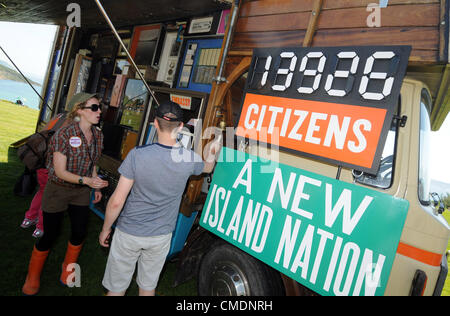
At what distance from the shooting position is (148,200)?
182cm

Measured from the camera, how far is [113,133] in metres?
5.54

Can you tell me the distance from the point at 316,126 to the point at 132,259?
1.77 metres

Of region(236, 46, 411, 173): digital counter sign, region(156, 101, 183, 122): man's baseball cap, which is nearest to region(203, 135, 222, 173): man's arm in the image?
region(236, 46, 411, 173): digital counter sign

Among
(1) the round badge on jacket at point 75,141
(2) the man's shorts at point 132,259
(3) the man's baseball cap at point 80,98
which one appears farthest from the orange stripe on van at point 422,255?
Answer: (3) the man's baseball cap at point 80,98

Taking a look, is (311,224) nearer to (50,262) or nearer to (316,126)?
(316,126)

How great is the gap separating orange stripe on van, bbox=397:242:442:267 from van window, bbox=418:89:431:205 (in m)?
0.35

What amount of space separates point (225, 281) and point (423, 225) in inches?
62.0

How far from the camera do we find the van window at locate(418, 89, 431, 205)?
1.79 metres

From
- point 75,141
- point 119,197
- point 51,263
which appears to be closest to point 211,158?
point 119,197

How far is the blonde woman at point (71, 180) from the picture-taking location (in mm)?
2197

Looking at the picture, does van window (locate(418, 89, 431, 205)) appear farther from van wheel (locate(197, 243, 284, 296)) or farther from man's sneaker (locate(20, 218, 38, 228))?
man's sneaker (locate(20, 218, 38, 228))

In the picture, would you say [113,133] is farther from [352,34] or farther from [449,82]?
[449,82]

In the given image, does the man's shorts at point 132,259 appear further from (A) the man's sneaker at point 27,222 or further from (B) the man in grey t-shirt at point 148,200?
(A) the man's sneaker at point 27,222
